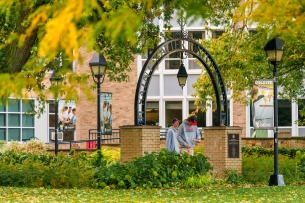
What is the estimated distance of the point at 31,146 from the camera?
109ft

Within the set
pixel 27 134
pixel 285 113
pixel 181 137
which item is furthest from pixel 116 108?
pixel 181 137

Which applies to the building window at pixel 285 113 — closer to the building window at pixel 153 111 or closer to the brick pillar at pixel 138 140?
the building window at pixel 153 111

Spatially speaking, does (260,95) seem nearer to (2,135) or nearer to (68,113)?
(68,113)

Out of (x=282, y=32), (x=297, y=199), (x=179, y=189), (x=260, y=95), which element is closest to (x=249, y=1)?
(x=282, y=32)

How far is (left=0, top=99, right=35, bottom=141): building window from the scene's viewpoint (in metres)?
42.4

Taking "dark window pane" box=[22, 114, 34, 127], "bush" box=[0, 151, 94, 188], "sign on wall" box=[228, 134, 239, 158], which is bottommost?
"bush" box=[0, 151, 94, 188]

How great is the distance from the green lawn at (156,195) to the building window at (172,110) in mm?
26708

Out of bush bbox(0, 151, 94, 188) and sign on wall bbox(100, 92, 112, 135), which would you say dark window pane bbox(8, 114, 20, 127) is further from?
bush bbox(0, 151, 94, 188)

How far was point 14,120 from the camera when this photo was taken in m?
42.7

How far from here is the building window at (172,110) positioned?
45875 mm

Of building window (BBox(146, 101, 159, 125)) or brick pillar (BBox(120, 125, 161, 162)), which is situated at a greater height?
building window (BBox(146, 101, 159, 125))

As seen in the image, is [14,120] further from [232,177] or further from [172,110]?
[232,177]

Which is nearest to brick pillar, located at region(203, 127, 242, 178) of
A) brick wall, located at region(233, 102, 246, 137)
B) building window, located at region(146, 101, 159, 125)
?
brick wall, located at region(233, 102, 246, 137)

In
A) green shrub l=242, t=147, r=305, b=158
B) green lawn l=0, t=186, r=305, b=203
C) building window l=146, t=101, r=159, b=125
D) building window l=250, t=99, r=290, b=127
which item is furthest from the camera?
building window l=146, t=101, r=159, b=125
